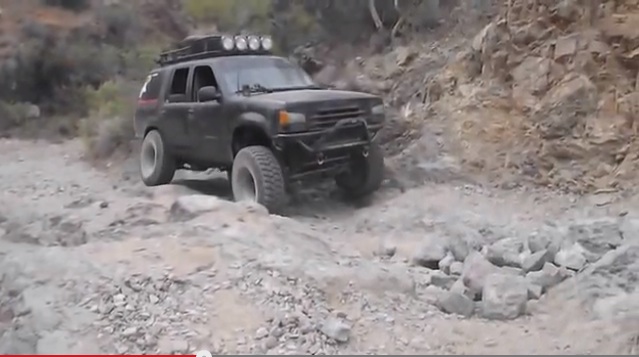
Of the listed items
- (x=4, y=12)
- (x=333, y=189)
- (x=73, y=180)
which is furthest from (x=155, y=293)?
(x=4, y=12)

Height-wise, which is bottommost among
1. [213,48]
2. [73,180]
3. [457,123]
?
[73,180]

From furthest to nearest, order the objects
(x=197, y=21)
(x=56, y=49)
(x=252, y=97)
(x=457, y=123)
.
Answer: (x=197, y=21) < (x=56, y=49) < (x=457, y=123) < (x=252, y=97)

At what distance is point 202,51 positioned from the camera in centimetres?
1102

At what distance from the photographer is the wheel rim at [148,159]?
11.5m

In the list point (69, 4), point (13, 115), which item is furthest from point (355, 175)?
point (69, 4)

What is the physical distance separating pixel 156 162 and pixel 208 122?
1.73 m

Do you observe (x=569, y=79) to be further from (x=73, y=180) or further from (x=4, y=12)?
(x=4, y=12)

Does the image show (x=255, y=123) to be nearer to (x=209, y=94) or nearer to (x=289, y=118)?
(x=289, y=118)

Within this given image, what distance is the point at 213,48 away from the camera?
35.5ft

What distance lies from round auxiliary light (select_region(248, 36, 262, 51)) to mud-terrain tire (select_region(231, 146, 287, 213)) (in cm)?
197

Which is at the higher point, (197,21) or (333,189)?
(197,21)

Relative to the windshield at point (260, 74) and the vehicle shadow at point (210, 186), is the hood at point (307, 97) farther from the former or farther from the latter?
the vehicle shadow at point (210, 186)

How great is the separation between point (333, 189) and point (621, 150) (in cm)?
360

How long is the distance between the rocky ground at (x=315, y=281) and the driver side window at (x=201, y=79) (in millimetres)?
1991
